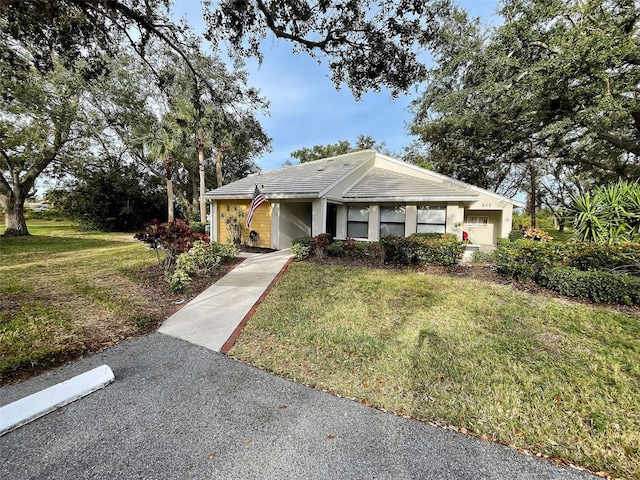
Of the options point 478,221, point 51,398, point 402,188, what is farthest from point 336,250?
point 478,221

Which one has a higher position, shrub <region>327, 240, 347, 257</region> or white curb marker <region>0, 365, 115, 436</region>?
shrub <region>327, 240, 347, 257</region>

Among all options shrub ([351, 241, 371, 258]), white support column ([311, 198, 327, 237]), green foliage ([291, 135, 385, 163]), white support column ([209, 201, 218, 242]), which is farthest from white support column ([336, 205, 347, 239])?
green foliage ([291, 135, 385, 163])

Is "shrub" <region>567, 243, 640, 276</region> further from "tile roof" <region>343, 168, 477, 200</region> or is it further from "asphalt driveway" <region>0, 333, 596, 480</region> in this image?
"asphalt driveway" <region>0, 333, 596, 480</region>

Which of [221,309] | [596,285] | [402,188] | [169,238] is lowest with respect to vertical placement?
[221,309]

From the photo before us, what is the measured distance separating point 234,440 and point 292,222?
35.8 ft

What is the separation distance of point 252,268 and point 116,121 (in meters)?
17.8

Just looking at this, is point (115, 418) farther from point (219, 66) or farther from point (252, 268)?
point (219, 66)

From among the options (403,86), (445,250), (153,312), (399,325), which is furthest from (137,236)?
(445,250)

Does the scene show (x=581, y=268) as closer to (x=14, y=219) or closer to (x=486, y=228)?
(x=486, y=228)

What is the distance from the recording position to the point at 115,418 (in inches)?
98.2

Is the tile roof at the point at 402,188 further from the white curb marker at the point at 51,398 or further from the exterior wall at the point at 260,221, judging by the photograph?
the white curb marker at the point at 51,398

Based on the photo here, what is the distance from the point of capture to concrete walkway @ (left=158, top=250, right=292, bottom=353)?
4309 millimetres

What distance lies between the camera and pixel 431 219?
1181cm

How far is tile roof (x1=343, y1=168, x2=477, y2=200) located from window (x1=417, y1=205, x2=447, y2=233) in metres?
0.72
